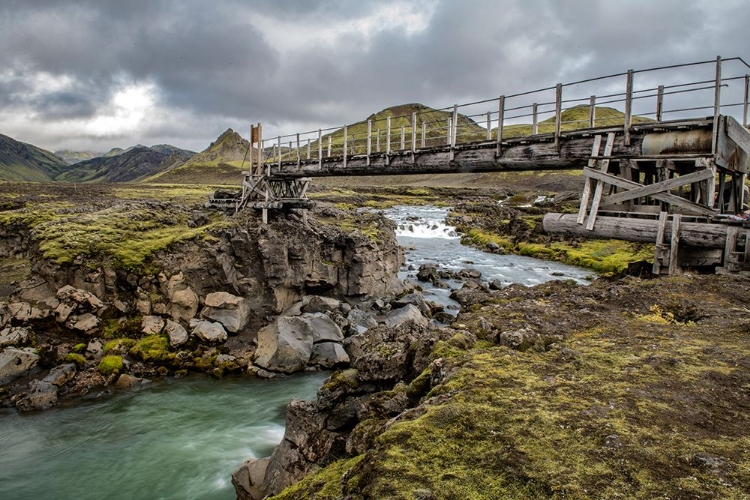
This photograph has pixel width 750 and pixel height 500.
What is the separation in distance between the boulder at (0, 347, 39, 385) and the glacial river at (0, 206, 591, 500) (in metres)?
2.02

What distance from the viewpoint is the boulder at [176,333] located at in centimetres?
2073

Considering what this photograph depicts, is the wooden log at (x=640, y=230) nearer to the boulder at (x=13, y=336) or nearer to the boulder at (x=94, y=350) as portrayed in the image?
the boulder at (x=94, y=350)

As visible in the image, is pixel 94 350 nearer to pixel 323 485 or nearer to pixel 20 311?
pixel 20 311

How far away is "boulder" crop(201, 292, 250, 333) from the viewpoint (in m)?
22.5

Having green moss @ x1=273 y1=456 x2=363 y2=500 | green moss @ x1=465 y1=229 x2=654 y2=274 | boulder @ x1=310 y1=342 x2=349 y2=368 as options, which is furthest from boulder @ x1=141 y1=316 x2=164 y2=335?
green moss @ x1=465 y1=229 x2=654 y2=274

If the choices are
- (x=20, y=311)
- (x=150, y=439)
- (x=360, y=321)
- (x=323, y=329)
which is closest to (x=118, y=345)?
(x=20, y=311)

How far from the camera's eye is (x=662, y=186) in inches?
456

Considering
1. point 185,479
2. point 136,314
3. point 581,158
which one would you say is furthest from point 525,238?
point 185,479

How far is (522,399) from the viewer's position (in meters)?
5.79

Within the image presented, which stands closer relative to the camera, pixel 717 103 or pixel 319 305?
pixel 717 103

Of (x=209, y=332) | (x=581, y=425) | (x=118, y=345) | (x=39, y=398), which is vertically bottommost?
(x=39, y=398)

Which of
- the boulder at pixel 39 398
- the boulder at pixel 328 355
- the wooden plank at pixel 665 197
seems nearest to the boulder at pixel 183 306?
the boulder at pixel 39 398

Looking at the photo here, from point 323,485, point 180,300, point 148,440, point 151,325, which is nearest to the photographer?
point 323,485

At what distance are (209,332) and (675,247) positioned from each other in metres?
19.6
